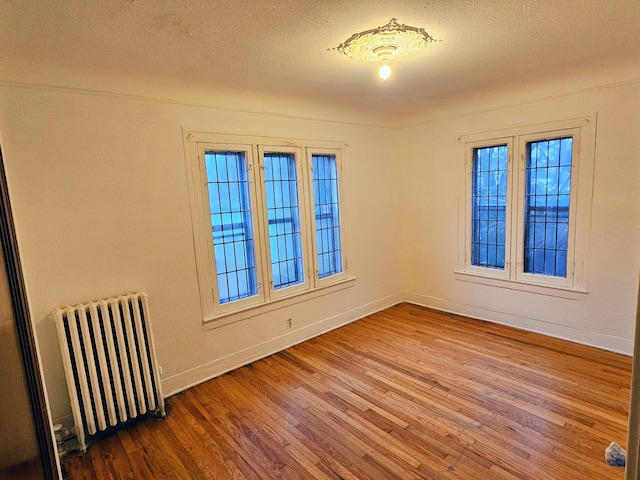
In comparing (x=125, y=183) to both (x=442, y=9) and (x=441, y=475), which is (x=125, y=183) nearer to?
(x=442, y=9)

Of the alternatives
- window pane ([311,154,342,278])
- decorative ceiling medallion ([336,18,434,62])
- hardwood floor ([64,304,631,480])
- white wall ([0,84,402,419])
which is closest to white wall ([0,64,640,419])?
white wall ([0,84,402,419])

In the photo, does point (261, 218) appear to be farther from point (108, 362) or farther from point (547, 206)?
point (547, 206)

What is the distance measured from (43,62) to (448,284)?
14.9 feet

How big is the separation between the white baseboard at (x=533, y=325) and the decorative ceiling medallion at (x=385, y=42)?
318 cm

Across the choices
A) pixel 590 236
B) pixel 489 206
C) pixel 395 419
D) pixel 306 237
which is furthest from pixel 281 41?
pixel 590 236

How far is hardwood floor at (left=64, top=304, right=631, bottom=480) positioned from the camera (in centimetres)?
216

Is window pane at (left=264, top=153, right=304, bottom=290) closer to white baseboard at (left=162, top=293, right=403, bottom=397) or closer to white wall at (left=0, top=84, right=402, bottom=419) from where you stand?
white wall at (left=0, top=84, right=402, bottom=419)

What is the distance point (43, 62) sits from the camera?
2.28 meters

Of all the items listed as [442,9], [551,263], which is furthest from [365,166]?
[442,9]

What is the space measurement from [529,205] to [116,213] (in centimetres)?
398

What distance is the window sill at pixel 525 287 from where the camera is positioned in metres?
3.59

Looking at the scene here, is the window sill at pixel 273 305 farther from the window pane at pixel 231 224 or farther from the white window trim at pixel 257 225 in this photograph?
the window pane at pixel 231 224

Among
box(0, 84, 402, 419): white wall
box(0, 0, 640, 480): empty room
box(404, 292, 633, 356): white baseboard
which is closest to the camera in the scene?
box(0, 0, 640, 480): empty room

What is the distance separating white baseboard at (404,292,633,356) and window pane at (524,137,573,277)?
0.57 meters
